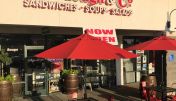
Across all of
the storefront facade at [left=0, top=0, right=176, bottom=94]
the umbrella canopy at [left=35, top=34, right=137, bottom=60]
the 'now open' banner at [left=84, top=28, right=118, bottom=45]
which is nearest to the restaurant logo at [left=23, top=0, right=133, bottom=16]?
the storefront facade at [left=0, top=0, right=176, bottom=94]

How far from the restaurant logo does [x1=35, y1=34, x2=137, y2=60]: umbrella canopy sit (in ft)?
13.8

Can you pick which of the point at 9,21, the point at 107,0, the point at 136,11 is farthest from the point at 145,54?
the point at 9,21

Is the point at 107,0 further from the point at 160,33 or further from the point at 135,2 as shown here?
the point at 160,33

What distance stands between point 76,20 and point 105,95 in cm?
369

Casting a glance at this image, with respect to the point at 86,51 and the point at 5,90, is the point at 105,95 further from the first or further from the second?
the point at 86,51

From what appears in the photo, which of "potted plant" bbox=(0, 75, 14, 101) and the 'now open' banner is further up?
the 'now open' banner

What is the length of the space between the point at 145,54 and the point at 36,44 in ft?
24.7

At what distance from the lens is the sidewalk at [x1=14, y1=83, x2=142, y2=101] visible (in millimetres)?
14594

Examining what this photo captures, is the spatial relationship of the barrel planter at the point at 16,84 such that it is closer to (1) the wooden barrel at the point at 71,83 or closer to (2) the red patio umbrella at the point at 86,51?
(1) the wooden barrel at the point at 71,83

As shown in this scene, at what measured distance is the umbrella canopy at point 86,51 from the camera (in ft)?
29.0

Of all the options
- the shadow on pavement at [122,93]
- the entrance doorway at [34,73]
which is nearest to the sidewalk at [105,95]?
the shadow on pavement at [122,93]

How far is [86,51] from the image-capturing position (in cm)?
903

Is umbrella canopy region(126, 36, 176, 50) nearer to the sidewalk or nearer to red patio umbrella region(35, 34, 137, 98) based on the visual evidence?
red patio umbrella region(35, 34, 137, 98)

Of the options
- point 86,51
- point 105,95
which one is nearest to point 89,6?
point 105,95
